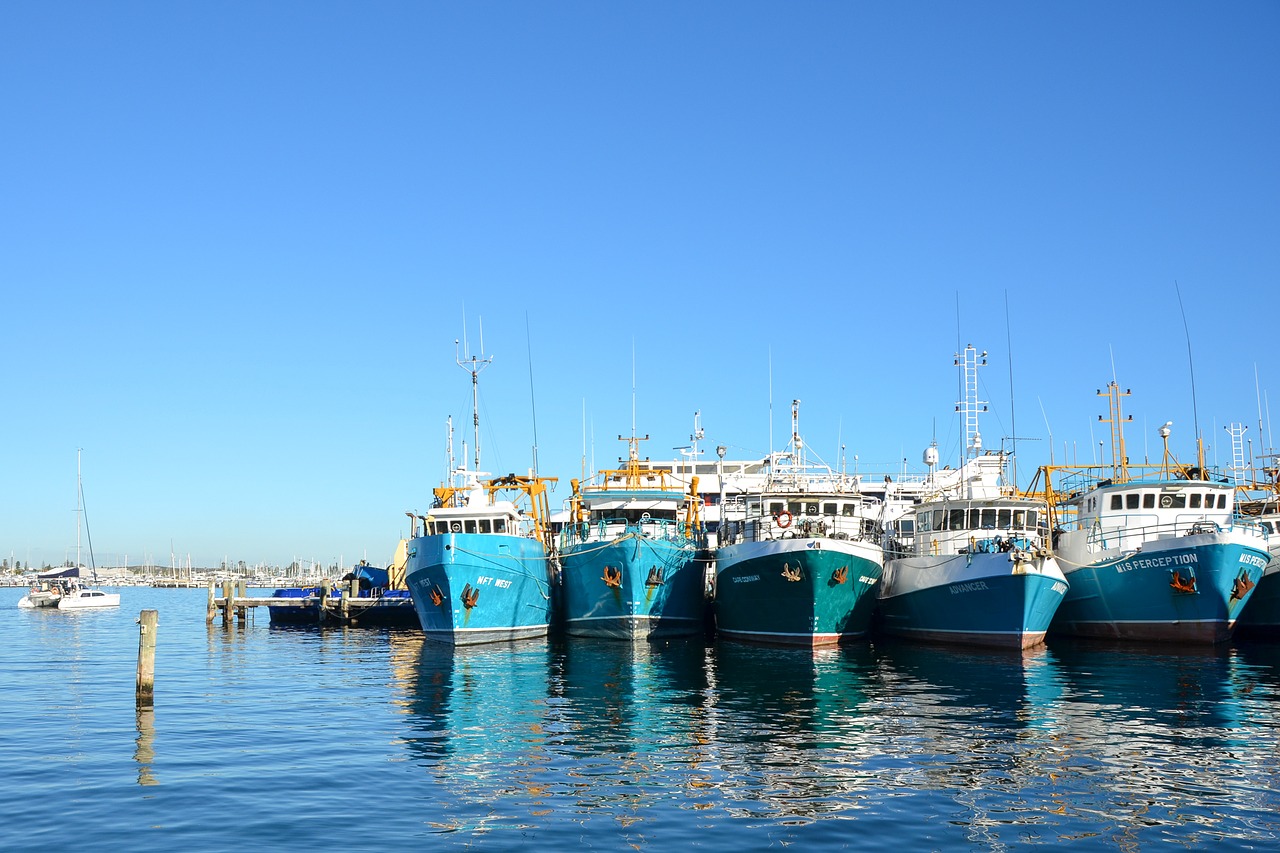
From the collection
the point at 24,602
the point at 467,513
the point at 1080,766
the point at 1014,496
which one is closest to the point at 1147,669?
the point at 1014,496

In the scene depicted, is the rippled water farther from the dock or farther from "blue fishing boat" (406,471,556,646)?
the dock

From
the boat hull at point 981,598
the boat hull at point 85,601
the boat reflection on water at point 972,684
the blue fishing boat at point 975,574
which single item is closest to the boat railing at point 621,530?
the blue fishing boat at point 975,574

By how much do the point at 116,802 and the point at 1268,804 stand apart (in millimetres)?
18402

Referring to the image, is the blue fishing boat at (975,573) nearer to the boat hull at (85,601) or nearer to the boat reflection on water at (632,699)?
the boat reflection on water at (632,699)

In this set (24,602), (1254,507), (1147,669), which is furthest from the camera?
(24,602)

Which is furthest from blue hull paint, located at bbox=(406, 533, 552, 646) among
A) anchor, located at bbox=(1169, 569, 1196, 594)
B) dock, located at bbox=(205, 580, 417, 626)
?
anchor, located at bbox=(1169, 569, 1196, 594)

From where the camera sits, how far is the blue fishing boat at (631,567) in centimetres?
4556

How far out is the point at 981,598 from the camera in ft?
136

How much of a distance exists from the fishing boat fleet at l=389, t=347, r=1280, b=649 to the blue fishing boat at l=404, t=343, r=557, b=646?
0.29ft

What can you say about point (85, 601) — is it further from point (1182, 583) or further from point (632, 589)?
point (1182, 583)

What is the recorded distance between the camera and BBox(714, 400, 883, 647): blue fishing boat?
41781 millimetres

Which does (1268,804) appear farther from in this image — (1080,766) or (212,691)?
(212,691)

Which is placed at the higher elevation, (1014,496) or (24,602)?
(1014,496)

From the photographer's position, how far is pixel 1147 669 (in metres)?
34.9
